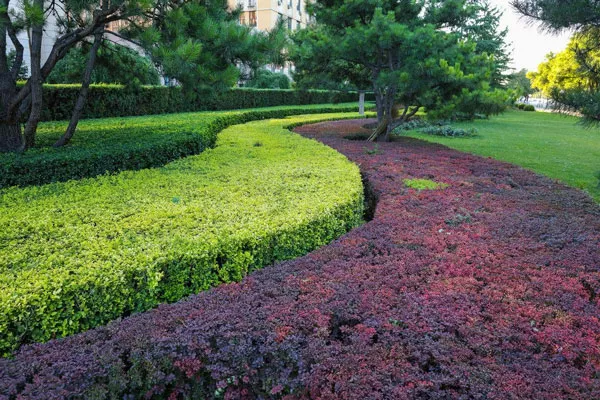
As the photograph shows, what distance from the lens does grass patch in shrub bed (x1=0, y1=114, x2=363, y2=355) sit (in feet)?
A: 8.36

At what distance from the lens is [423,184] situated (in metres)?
5.93

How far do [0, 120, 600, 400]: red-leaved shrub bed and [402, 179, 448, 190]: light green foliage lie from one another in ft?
7.00

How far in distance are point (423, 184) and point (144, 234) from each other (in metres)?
3.78

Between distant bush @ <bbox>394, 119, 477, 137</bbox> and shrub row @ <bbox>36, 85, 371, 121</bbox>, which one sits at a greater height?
shrub row @ <bbox>36, 85, 371, 121</bbox>

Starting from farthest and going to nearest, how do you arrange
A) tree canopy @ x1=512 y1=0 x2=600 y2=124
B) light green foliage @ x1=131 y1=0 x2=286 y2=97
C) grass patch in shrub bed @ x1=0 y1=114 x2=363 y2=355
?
1. light green foliage @ x1=131 y1=0 x2=286 y2=97
2. tree canopy @ x1=512 y1=0 x2=600 y2=124
3. grass patch in shrub bed @ x1=0 y1=114 x2=363 y2=355

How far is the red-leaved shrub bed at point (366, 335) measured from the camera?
2.00 m

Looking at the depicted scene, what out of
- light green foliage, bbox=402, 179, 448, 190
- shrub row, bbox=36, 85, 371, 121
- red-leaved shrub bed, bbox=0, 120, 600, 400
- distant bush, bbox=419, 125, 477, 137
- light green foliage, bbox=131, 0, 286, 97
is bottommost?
red-leaved shrub bed, bbox=0, 120, 600, 400

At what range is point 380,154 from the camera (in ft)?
27.9

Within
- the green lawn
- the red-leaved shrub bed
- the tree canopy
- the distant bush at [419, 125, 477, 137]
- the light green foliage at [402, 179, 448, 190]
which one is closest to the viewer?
the red-leaved shrub bed

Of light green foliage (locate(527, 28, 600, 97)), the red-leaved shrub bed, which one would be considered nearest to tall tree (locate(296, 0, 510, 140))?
light green foliage (locate(527, 28, 600, 97))

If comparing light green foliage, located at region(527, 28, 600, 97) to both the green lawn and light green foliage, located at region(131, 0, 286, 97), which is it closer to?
the green lawn

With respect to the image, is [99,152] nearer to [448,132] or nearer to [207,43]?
[207,43]

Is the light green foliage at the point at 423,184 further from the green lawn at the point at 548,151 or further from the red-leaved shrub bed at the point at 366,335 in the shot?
the green lawn at the point at 548,151

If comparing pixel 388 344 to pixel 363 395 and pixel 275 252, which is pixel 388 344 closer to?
pixel 363 395
